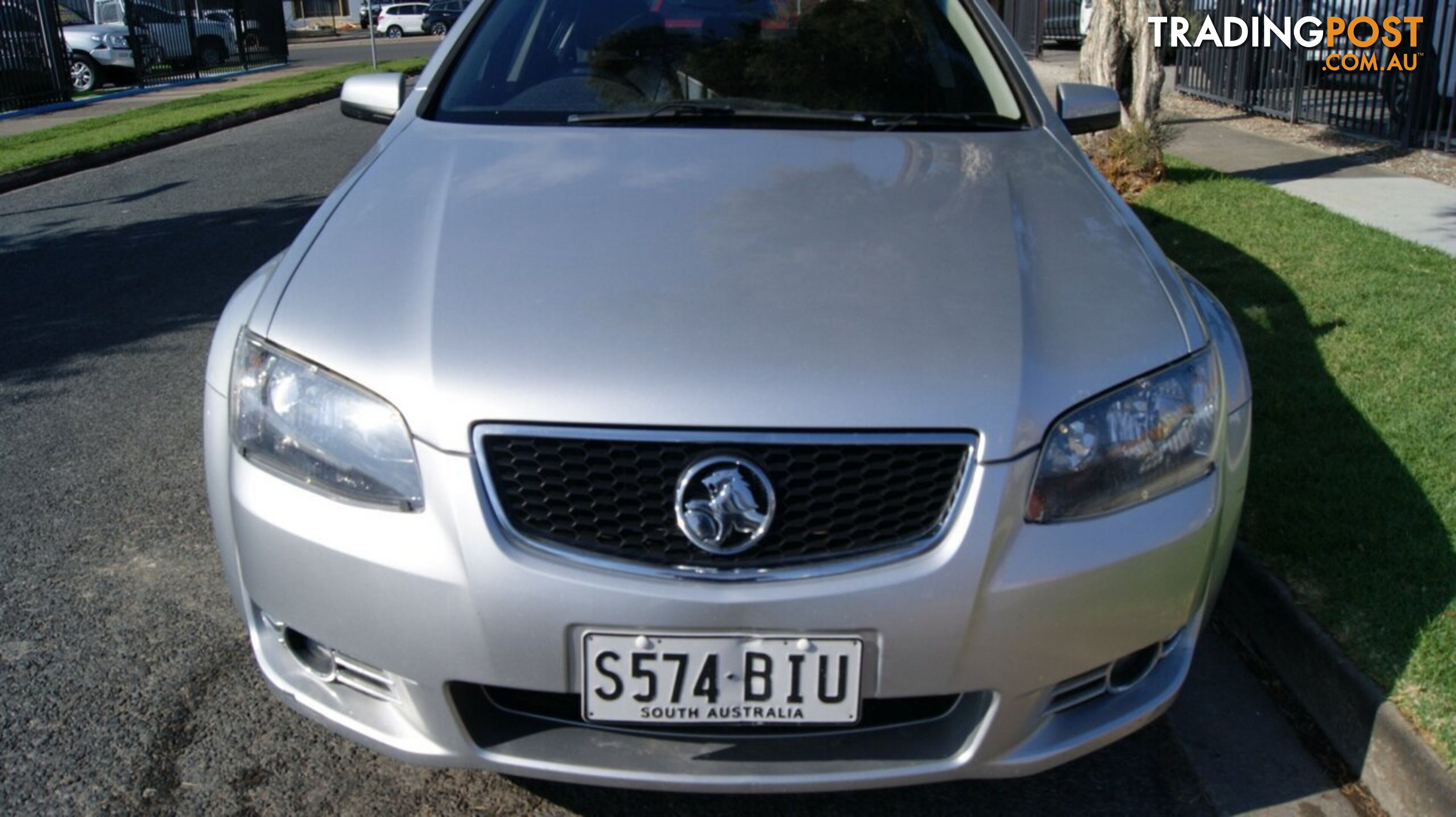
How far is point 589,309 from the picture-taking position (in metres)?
2.32

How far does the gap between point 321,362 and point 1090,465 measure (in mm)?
1344

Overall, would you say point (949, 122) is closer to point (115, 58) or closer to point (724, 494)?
point (724, 494)

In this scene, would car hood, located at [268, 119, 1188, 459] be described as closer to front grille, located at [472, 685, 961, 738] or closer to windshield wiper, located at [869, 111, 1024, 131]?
windshield wiper, located at [869, 111, 1024, 131]

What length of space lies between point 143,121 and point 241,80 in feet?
32.7

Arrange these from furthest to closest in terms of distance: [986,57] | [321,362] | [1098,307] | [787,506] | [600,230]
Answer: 1. [986,57]
2. [600,230]
3. [1098,307]
4. [321,362]
5. [787,506]

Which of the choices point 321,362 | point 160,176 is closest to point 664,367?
point 321,362

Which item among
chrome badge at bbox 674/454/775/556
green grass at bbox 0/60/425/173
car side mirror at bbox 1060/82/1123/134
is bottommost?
green grass at bbox 0/60/425/173

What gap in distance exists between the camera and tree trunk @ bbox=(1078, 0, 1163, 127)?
28.2 feet

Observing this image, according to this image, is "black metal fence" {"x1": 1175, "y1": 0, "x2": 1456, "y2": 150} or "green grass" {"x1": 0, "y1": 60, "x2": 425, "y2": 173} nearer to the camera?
"black metal fence" {"x1": 1175, "y1": 0, "x2": 1456, "y2": 150}

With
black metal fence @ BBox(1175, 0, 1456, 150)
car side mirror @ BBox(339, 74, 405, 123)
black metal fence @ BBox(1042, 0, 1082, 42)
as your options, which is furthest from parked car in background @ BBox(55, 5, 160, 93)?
car side mirror @ BBox(339, 74, 405, 123)

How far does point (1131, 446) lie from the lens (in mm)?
2250

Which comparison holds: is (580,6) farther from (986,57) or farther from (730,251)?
(730,251)

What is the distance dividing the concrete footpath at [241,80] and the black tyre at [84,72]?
12.8 inches

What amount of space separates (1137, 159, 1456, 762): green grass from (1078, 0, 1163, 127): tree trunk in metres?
1.92
